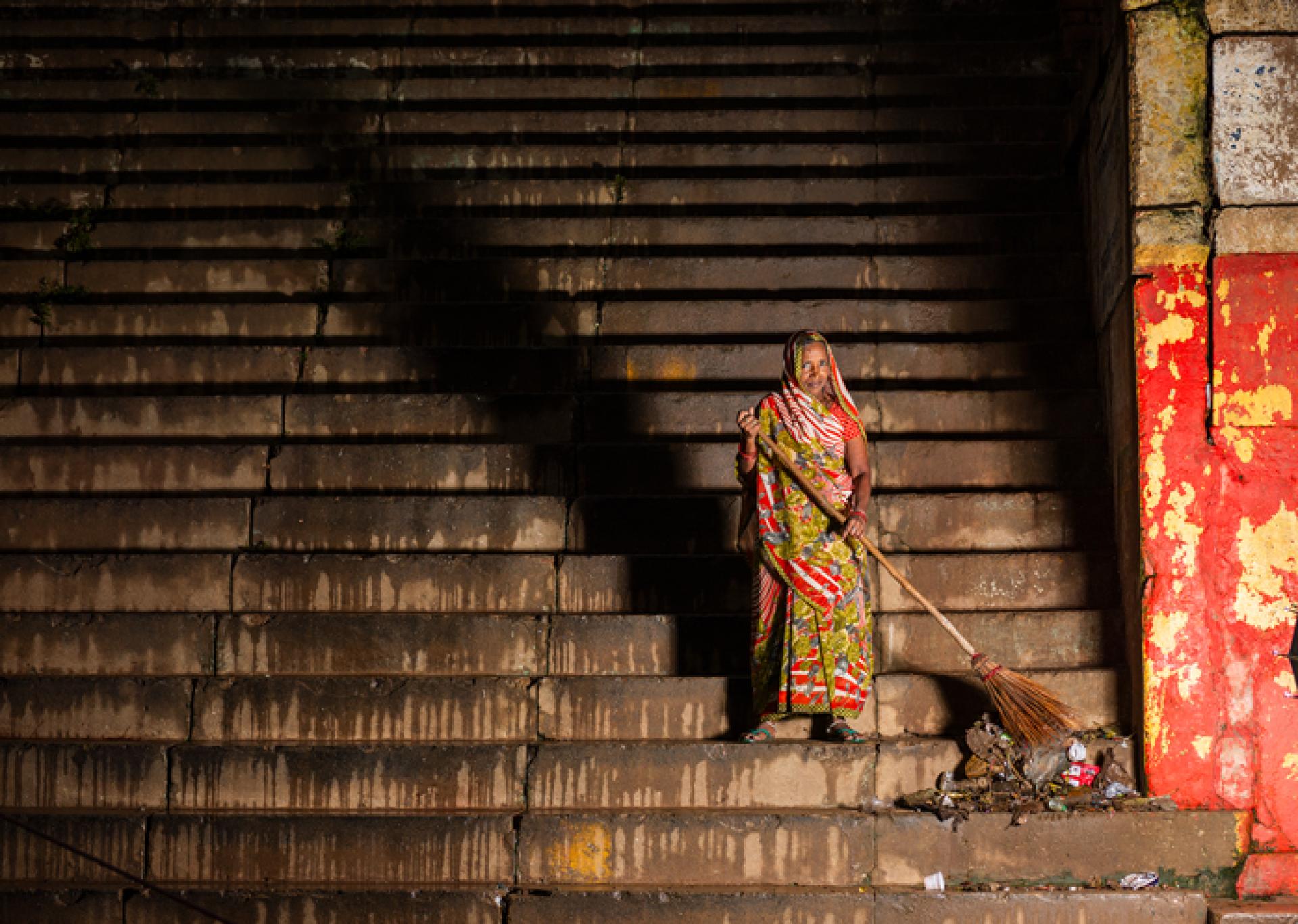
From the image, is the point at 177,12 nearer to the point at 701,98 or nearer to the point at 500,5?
the point at 500,5

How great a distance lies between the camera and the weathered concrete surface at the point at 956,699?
20.2 ft

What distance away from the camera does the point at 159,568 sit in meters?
6.73

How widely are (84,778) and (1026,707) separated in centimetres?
400

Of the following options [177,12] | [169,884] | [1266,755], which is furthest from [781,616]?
[177,12]

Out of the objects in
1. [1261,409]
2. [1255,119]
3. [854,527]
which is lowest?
[854,527]

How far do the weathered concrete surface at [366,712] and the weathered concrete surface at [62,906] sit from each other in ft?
2.77

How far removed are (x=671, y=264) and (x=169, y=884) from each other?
4.44 metres

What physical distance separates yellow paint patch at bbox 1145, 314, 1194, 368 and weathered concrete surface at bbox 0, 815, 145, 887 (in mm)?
4733

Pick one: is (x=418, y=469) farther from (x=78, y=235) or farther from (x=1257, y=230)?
(x=1257, y=230)

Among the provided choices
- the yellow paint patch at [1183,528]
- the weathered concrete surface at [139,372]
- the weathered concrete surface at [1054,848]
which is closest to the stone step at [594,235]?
the weathered concrete surface at [139,372]

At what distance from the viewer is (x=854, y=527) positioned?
19.2 feet

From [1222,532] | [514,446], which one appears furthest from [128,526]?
[1222,532]

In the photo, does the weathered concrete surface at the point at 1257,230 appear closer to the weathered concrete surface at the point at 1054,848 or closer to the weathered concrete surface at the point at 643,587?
the weathered concrete surface at the point at 1054,848

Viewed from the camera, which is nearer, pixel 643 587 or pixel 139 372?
pixel 643 587
